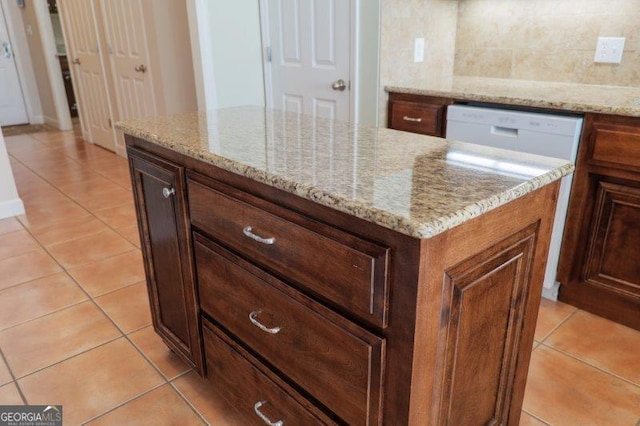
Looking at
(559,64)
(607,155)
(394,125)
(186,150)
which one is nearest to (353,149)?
(186,150)

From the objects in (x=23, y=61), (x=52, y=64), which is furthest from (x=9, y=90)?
(x=52, y=64)

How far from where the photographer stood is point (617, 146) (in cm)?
186

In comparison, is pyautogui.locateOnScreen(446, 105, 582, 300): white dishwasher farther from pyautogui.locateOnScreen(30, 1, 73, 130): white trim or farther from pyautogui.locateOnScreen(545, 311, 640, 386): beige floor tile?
pyautogui.locateOnScreen(30, 1, 73, 130): white trim

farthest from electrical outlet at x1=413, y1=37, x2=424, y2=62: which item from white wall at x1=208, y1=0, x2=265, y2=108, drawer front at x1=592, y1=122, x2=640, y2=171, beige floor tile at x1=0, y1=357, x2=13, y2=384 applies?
beige floor tile at x1=0, y1=357, x2=13, y2=384

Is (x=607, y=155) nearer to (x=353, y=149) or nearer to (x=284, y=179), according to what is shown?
(x=353, y=149)

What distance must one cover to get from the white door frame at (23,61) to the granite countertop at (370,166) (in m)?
5.89

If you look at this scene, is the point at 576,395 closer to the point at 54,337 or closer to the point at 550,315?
the point at 550,315

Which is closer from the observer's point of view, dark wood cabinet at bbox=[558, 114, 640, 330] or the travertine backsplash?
dark wood cabinet at bbox=[558, 114, 640, 330]

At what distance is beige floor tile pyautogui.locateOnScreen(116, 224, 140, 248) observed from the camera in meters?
2.96

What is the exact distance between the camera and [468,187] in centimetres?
97

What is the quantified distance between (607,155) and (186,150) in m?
1.60

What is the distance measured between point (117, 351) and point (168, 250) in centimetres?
65

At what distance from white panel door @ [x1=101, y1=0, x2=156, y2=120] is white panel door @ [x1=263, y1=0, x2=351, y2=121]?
1283mm

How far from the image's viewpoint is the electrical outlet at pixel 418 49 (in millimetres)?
2832
